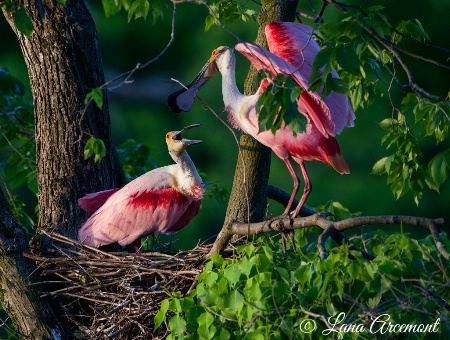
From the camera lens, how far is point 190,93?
18.1 ft

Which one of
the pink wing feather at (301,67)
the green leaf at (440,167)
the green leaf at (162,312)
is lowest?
the green leaf at (162,312)

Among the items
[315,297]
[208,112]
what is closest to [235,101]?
[315,297]

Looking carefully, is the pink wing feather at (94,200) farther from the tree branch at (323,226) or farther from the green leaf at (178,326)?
the green leaf at (178,326)

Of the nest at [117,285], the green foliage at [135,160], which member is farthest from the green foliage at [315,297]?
the green foliage at [135,160]

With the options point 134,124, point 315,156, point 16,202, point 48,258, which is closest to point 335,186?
point 134,124

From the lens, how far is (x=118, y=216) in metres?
5.23

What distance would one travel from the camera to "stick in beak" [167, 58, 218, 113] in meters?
5.44

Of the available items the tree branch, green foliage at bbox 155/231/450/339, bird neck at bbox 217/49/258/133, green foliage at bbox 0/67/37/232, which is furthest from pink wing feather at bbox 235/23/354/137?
green foliage at bbox 0/67/37/232

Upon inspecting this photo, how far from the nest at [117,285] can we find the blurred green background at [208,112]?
17.2 ft

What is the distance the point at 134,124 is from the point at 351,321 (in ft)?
24.7

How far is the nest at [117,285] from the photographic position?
434 centimetres

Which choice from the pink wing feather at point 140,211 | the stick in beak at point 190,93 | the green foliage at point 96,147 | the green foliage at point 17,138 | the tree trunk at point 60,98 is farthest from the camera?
the green foliage at point 17,138

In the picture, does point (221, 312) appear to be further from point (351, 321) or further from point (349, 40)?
point (349, 40)

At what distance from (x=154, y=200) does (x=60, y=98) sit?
81 centimetres
